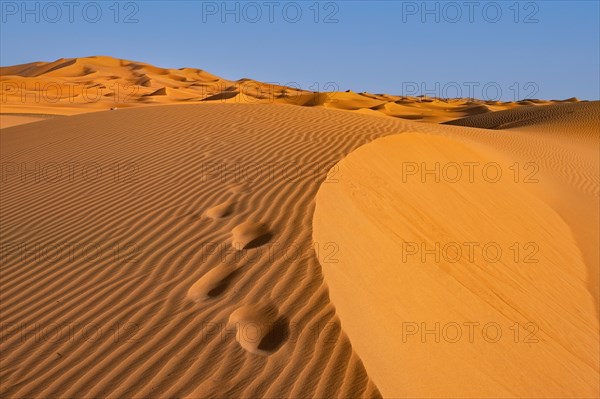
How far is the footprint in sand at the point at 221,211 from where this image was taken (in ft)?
18.0

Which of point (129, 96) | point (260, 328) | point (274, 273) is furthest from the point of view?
point (129, 96)

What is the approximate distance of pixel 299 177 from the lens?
21.4ft

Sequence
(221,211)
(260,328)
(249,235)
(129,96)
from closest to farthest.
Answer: (260,328) → (249,235) → (221,211) → (129,96)

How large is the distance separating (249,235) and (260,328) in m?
1.54

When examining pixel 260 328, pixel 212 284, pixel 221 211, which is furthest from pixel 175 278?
pixel 221 211

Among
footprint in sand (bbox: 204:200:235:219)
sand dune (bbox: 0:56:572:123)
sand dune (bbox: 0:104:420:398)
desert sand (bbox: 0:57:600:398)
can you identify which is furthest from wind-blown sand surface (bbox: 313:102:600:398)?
sand dune (bbox: 0:56:572:123)

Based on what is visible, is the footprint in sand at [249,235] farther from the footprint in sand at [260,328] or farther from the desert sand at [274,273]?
the footprint in sand at [260,328]

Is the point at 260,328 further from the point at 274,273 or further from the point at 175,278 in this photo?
the point at 175,278

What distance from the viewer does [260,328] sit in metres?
3.56

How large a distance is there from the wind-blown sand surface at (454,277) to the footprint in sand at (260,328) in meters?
0.44

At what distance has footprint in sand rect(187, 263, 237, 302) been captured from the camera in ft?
13.2

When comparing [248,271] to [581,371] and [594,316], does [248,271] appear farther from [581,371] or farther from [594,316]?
[594,316]

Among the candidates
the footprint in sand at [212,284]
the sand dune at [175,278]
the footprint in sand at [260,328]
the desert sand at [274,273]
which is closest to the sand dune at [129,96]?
the desert sand at [274,273]

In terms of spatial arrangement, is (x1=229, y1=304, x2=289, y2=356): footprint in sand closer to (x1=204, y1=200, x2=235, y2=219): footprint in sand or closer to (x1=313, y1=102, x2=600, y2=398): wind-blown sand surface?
(x1=313, y1=102, x2=600, y2=398): wind-blown sand surface
